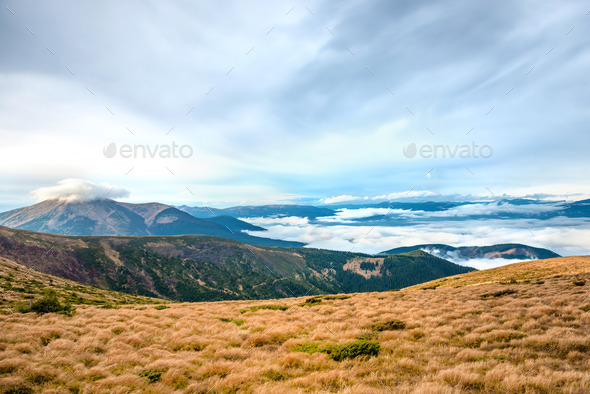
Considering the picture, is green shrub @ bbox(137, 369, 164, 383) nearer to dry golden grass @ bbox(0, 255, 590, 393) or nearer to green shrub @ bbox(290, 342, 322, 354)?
dry golden grass @ bbox(0, 255, 590, 393)

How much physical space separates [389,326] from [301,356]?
6929mm

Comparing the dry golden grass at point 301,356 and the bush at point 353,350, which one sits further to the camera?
the bush at point 353,350

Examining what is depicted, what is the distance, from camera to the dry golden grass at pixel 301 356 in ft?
22.9

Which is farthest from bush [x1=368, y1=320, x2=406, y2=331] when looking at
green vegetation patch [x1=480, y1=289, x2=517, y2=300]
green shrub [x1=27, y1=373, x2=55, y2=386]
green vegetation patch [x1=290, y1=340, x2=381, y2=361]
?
green shrub [x1=27, y1=373, x2=55, y2=386]

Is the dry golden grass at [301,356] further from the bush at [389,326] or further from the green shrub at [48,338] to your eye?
the bush at [389,326]

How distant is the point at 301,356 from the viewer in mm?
9484

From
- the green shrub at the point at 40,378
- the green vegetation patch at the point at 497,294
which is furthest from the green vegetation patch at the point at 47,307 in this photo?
the green vegetation patch at the point at 497,294

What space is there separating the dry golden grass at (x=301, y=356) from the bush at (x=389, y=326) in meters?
0.44

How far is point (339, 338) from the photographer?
1234 centimetres

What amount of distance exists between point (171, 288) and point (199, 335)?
194 metres

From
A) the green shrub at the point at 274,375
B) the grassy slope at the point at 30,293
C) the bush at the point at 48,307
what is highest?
the green shrub at the point at 274,375

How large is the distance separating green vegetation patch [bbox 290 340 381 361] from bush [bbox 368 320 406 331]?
3.86 metres

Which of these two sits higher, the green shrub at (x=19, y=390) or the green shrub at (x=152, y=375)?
the green shrub at (x=19, y=390)

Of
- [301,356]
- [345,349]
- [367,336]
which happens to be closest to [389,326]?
[367,336]
